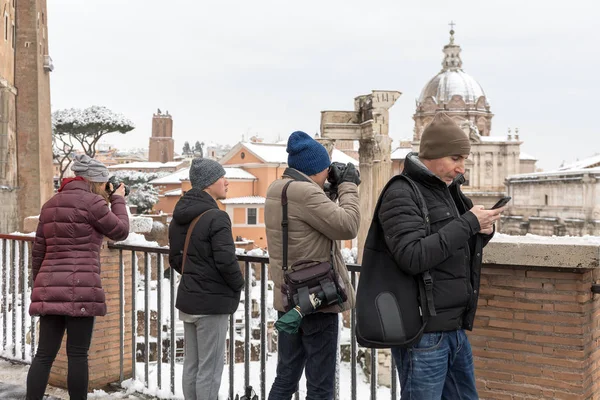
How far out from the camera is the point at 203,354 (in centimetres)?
362

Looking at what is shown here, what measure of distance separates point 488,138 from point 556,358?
5394 centimetres

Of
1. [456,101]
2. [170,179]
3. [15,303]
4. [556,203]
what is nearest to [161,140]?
[170,179]

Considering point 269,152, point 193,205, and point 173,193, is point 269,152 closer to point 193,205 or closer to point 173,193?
point 173,193

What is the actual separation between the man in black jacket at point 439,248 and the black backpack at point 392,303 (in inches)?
2.0

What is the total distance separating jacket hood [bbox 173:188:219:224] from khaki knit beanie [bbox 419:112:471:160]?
59.8 inches

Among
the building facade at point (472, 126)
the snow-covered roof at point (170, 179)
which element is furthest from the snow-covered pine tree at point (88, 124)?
the building facade at point (472, 126)

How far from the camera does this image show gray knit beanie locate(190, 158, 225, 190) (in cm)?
362

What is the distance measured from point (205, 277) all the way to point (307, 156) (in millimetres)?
1003

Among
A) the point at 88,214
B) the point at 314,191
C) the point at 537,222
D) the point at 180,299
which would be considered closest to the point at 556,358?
the point at 314,191

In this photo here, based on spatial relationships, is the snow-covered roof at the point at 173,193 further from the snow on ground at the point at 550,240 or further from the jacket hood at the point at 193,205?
the snow on ground at the point at 550,240

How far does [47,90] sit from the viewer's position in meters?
27.0

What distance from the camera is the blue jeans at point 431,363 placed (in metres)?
2.45

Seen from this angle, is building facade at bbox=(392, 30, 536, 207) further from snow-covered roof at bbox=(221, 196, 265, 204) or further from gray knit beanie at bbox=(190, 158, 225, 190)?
gray knit beanie at bbox=(190, 158, 225, 190)

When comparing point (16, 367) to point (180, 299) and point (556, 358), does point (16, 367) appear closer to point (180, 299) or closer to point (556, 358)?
point (180, 299)
